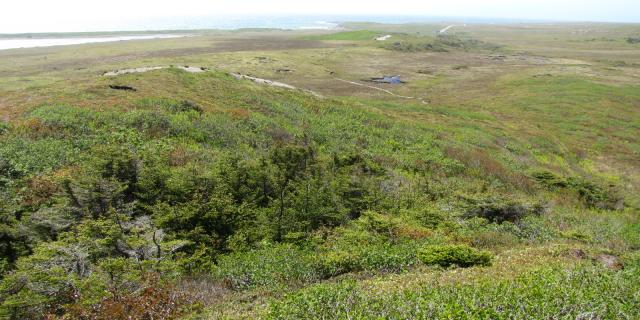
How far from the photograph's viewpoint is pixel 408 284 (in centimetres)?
993

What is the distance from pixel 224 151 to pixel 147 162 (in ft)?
17.2

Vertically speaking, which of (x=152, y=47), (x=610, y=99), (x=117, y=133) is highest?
(x=152, y=47)

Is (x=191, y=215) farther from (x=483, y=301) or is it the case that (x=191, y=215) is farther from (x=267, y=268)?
(x=483, y=301)

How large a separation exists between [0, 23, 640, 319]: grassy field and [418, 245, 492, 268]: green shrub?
0.19 ft

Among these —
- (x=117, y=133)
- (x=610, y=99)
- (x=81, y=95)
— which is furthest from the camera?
(x=610, y=99)

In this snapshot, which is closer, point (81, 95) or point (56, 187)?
point (56, 187)

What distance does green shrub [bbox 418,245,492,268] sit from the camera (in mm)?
12023

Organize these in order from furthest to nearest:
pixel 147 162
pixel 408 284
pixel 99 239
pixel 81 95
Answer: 1. pixel 81 95
2. pixel 147 162
3. pixel 99 239
4. pixel 408 284

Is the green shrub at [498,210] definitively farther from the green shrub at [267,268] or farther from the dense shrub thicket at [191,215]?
the green shrub at [267,268]

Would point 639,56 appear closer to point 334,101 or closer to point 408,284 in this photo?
point 334,101

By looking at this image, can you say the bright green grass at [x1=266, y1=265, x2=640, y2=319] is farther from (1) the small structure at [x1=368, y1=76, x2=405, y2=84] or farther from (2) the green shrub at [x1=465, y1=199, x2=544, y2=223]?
(1) the small structure at [x1=368, y1=76, x2=405, y2=84]

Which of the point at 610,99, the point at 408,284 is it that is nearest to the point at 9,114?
the point at 408,284

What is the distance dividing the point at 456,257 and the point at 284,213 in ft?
20.4

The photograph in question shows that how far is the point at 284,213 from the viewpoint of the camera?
1531 centimetres
